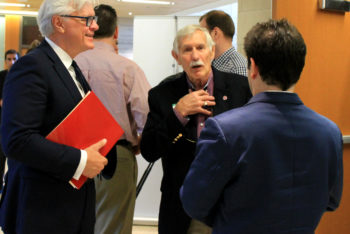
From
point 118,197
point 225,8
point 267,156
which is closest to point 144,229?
point 118,197

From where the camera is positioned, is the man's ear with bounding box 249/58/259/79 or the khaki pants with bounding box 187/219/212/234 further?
the khaki pants with bounding box 187/219/212/234

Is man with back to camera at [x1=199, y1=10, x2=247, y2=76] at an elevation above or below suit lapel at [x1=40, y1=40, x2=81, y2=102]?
above

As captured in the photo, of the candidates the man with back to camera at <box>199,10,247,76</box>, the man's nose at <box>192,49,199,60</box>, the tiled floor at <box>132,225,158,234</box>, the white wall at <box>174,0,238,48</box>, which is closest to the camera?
the man's nose at <box>192,49,199,60</box>

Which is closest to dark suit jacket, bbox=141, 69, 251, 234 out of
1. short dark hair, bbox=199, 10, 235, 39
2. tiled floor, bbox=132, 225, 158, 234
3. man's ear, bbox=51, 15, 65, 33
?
man's ear, bbox=51, 15, 65, 33

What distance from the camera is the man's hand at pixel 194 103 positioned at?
1702mm

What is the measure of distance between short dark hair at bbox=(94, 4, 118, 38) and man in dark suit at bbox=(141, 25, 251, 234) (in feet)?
2.61

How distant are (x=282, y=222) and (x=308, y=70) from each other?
1.80 m

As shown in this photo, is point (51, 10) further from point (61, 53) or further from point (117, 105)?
point (117, 105)

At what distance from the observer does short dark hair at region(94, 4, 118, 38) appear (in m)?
2.56

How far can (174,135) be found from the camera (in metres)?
1.77

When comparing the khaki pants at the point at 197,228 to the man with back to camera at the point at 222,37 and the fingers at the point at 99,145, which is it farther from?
the man with back to camera at the point at 222,37

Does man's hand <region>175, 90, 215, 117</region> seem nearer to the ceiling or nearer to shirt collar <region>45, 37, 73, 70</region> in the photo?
shirt collar <region>45, 37, 73, 70</region>

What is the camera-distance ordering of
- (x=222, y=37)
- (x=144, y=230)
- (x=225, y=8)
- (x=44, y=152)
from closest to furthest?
(x=44, y=152) → (x=222, y=37) → (x=144, y=230) → (x=225, y=8)

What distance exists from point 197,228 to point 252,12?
6.82ft
